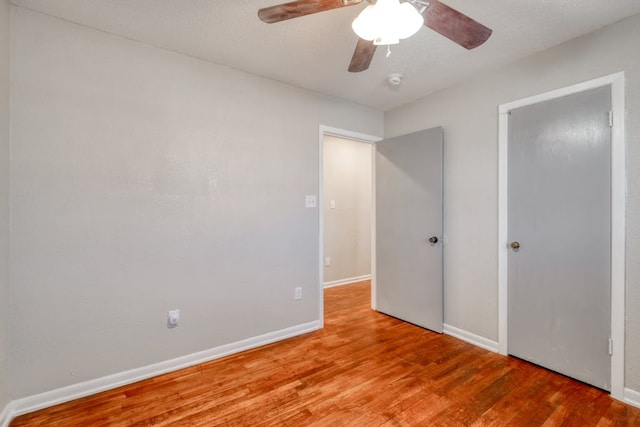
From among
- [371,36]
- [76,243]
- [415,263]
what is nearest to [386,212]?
[415,263]

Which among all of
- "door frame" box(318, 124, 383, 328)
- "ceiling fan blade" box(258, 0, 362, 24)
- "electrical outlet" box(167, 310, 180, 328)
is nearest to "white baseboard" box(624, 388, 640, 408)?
"door frame" box(318, 124, 383, 328)

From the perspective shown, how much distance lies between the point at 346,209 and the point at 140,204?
3.21m

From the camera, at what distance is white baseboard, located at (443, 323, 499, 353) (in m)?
2.52

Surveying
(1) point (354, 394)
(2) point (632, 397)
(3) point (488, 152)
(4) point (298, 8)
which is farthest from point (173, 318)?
(2) point (632, 397)

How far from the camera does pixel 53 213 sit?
183 centimetres

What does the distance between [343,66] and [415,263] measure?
6.71ft

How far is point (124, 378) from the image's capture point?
6.67ft

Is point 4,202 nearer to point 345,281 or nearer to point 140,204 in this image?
point 140,204

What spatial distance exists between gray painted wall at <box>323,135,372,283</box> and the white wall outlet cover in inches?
64.3

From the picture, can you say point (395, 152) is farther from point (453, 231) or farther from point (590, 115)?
point (590, 115)

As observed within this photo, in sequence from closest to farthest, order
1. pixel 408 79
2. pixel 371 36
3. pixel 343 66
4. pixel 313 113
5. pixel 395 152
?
pixel 371 36 < pixel 343 66 < pixel 408 79 < pixel 313 113 < pixel 395 152

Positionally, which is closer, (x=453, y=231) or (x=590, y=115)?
(x=590, y=115)

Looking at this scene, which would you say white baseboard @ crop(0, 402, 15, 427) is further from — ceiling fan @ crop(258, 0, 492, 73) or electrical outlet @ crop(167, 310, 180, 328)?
ceiling fan @ crop(258, 0, 492, 73)

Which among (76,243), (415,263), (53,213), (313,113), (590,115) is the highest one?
(313,113)
